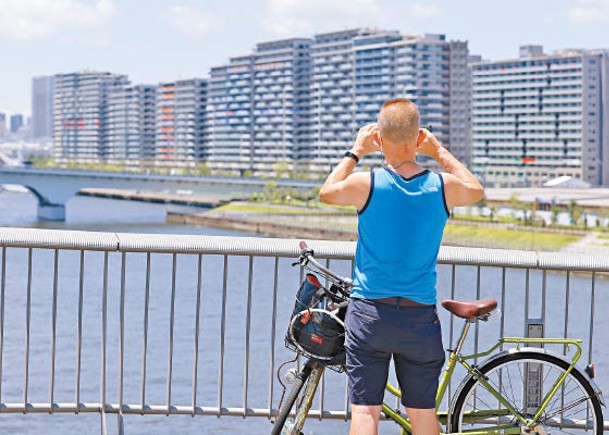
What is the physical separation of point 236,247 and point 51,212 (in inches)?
2662

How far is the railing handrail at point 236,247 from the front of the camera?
4.43m

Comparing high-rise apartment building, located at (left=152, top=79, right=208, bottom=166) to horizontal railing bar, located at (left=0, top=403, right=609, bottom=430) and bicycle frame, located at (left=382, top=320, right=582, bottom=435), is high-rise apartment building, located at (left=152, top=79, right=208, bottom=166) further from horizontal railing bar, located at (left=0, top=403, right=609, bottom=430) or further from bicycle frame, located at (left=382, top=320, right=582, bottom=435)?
bicycle frame, located at (left=382, top=320, right=582, bottom=435)

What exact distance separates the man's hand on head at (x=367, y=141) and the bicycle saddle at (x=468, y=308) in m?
0.50

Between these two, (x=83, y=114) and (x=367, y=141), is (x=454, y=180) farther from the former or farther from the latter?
(x=83, y=114)

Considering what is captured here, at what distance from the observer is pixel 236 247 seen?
444cm

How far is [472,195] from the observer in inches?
132

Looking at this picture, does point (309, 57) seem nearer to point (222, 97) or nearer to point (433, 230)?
point (222, 97)

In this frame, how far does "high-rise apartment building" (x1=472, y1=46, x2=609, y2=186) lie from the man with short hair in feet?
377

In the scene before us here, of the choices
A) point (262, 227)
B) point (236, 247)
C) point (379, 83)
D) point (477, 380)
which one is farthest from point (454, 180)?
point (379, 83)

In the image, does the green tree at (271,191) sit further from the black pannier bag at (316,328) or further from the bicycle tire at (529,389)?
the black pannier bag at (316,328)

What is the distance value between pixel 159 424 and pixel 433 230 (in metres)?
8.99

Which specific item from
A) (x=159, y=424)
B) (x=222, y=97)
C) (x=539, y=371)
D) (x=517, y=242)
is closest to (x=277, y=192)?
(x=517, y=242)

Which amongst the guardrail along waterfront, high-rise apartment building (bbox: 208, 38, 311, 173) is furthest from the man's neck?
high-rise apartment building (bbox: 208, 38, 311, 173)

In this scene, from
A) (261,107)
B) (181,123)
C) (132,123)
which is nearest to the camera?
(261,107)
